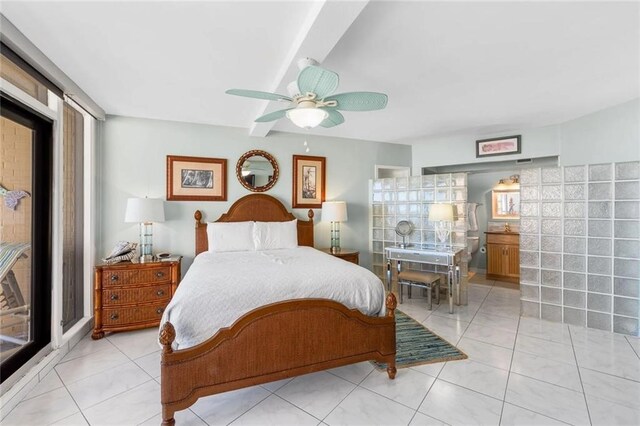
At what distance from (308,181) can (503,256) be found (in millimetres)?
3915

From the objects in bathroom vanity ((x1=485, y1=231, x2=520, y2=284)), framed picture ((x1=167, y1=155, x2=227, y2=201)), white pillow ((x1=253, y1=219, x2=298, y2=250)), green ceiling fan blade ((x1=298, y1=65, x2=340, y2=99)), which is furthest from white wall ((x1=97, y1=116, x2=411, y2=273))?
bathroom vanity ((x1=485, y1=231, x2=520, y2=284))

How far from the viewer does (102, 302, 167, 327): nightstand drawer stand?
9.77 ft

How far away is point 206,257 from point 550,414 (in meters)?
3.12

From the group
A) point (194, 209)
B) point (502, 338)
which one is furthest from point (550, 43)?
point (194, 209)

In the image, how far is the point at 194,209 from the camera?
3867 mm

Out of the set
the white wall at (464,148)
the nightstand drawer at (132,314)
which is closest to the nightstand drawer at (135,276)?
the nightstand drawer at (132,314)

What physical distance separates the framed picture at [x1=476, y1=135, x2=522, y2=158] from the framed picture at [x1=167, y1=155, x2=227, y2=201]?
13.0ft

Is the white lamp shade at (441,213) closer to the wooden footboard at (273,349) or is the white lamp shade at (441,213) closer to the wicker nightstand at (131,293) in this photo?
the wooden footboard at (273,349)

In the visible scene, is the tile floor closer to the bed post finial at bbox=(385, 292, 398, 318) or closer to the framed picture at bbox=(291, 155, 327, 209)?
the bed post finial at bbox=(385, 292, 398, 318)

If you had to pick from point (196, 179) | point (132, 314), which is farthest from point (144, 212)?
point (132, 314)

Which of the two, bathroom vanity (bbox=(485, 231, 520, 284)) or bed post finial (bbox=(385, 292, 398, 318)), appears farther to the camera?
bathroom vanity (bbox=(485, 231, 520, 284))

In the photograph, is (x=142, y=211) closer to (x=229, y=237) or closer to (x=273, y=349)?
(x=229, y=237)

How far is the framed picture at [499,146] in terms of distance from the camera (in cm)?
425

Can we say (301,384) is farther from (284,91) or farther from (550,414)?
(284,91)
